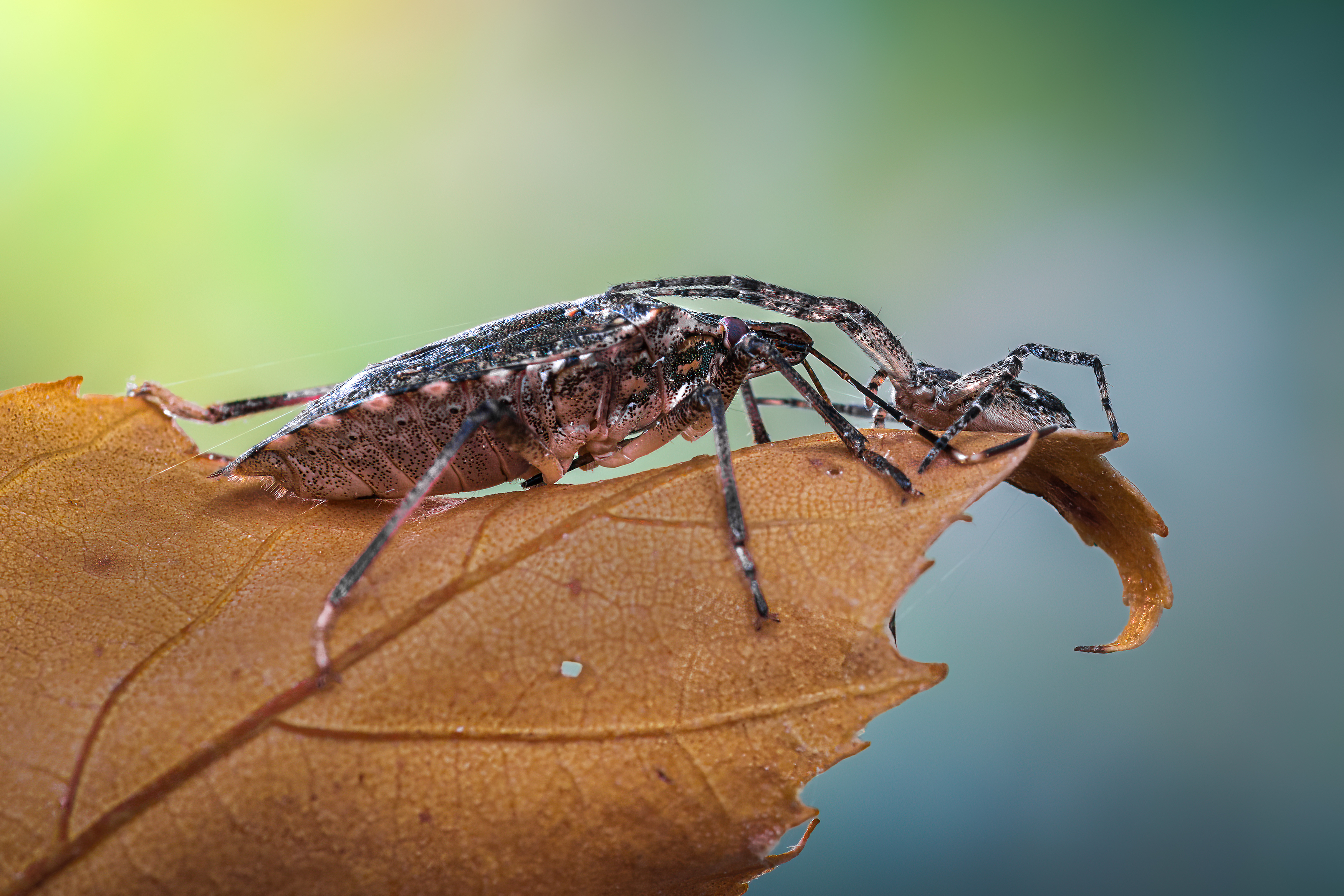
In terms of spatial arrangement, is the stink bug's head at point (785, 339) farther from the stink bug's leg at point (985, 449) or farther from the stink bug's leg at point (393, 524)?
the stink bug's leg at point (393, 524)

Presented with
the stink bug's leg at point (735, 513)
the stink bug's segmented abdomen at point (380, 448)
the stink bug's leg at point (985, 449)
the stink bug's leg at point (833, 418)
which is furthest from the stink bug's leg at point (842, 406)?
the stink bug's segmented abdomen at point (380, 448)

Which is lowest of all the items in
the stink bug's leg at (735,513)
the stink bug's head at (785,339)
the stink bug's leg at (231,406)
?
the stink bug's leg at (735,513)

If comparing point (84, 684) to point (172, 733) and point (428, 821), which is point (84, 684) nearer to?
point (172, 733)

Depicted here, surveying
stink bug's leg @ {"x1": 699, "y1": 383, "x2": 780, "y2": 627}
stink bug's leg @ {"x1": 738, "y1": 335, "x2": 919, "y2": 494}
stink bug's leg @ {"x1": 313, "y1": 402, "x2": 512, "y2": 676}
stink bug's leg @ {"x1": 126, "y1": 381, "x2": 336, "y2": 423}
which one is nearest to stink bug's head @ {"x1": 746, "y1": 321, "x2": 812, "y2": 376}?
stink bug's leg @ {"x1": 738, "y1": 335, "x2": 919, "y2": 494}

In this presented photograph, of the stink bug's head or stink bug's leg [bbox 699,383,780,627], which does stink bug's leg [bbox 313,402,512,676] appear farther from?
the stink bug's head

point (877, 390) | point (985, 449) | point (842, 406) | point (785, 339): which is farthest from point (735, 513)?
point (842, 406)

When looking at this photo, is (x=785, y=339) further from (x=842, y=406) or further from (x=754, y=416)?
(x=842, y=406)
